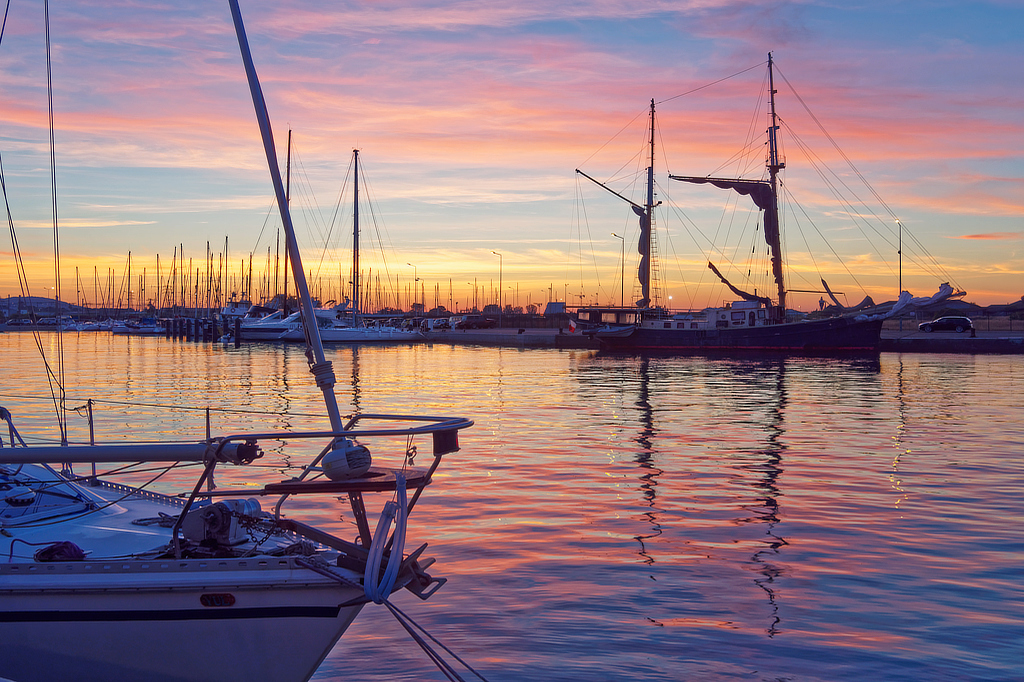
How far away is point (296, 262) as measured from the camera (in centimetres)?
736

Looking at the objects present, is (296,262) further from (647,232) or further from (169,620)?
(647,232)

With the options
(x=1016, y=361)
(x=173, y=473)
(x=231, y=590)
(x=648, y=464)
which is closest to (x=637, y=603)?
(x=231, y=590)

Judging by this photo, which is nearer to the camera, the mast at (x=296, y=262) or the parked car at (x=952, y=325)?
the mast at (x=296, y=262)

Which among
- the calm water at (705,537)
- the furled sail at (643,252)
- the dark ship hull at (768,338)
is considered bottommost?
the calm water at (705,537)

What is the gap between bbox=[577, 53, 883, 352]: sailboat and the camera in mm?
64625

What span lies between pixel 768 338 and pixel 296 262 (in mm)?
63010

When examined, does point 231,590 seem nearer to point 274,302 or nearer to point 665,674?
point 665,674

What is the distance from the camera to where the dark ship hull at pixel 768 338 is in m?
64.2

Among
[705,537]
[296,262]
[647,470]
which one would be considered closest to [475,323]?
[647,470]

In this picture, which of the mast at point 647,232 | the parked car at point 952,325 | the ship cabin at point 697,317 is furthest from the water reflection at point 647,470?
the parked car at point 952,325

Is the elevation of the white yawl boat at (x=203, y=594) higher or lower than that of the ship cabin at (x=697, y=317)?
lower

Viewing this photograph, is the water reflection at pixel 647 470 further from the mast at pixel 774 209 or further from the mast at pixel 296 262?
the mast at pixel 774 209

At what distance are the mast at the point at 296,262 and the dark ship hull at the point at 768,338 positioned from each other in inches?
2429

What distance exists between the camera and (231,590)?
235 inches
